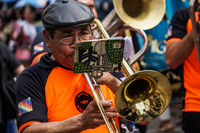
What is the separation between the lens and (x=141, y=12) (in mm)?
3602

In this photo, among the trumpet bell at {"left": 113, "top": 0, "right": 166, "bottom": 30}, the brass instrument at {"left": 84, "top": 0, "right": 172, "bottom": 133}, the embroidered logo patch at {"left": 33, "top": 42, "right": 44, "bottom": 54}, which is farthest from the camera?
the embroidered logo patch at {"left": 33, "top": 42, "right": 44, "bottom": 54}

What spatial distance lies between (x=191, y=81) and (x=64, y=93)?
1.22m

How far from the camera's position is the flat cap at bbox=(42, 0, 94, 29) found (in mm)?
2576

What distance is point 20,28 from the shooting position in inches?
322

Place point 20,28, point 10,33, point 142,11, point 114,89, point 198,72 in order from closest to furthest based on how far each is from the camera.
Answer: point 114,89, point 198,72, point 142,11, point 20,28, point 10,33

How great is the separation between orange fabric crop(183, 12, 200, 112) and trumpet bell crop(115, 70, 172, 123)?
0.75 meters

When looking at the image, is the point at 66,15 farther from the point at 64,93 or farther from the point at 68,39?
the point at 64,93

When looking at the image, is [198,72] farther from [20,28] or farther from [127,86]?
[20,28]

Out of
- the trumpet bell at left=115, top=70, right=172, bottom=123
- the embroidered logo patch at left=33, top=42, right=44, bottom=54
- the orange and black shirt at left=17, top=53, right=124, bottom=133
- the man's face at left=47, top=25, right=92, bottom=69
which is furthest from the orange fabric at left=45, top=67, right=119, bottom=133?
the embroidered logo patch at left=33, top=42, right=44, bottom=54

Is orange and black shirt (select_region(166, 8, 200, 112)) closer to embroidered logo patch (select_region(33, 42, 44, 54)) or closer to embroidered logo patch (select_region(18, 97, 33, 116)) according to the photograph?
embroidered logo patch (select_region(33, 42, 44, 54))

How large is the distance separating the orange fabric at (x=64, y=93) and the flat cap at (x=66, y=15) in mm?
349

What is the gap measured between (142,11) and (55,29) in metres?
1.22

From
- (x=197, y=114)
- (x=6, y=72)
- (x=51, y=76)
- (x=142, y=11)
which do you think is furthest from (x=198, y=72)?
(x=6, y=72)

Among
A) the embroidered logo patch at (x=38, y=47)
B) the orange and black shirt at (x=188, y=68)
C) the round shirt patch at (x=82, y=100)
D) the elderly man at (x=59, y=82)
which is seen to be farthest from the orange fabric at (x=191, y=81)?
the embroidered logo patch at (x=38, y=47)
